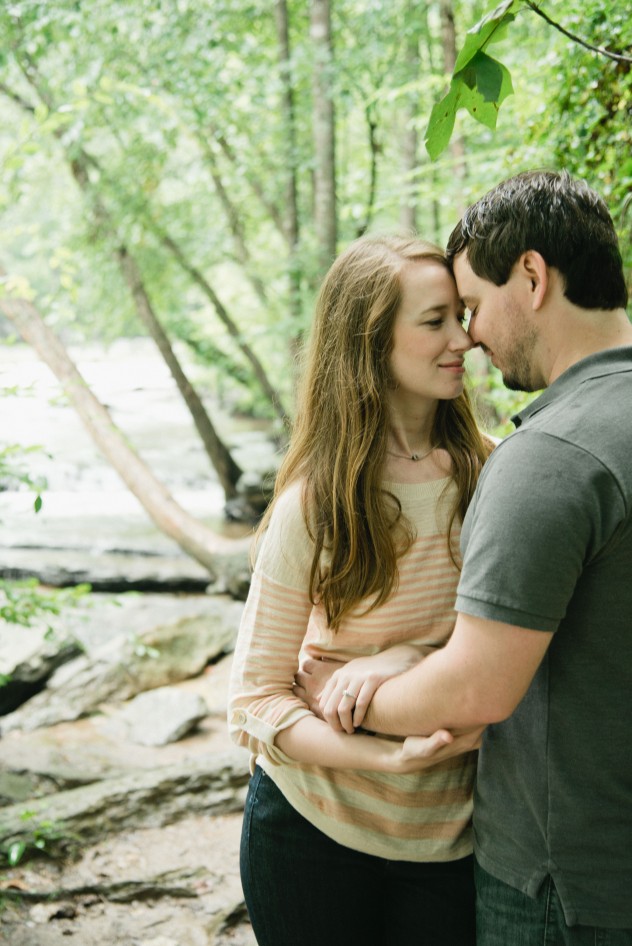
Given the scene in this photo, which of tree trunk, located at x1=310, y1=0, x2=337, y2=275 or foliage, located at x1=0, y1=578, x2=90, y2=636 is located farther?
tree trunk, located at x1=310, y1=0, x2=337, y2=275

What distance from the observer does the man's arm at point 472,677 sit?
1.13 metres

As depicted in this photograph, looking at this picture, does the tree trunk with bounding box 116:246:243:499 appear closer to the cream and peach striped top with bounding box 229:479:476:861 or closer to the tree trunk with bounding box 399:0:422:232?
the tree trunk with bounding box 399:0:422:232

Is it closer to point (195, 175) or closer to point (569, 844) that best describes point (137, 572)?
point (195, 175)

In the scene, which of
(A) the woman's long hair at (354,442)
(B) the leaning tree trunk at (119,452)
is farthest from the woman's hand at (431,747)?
(B) the leaning tree trunk at (119,452)

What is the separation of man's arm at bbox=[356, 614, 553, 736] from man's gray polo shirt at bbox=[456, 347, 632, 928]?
3 centimetres

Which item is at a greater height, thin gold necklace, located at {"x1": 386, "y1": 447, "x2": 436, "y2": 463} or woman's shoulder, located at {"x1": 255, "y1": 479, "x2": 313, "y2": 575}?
thin gold necklace, located at {"x1": 386, "y1": 447, "x2": 436, "y2": 463}

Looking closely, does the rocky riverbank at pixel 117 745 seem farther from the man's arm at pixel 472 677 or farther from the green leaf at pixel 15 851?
the man's arm at pixel 472 677

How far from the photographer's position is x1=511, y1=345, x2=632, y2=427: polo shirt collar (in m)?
1.21

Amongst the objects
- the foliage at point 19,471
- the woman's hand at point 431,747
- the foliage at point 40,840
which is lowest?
the foliage at point 40,840

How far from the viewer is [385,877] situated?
1632mm

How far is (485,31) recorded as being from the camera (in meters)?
1.34

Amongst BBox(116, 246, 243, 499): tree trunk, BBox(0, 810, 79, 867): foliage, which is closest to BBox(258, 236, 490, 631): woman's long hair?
BBox(0, 810, 79, 867): foliage

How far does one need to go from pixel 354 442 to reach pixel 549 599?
2.05ft

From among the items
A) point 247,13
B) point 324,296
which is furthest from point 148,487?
point 324,296
